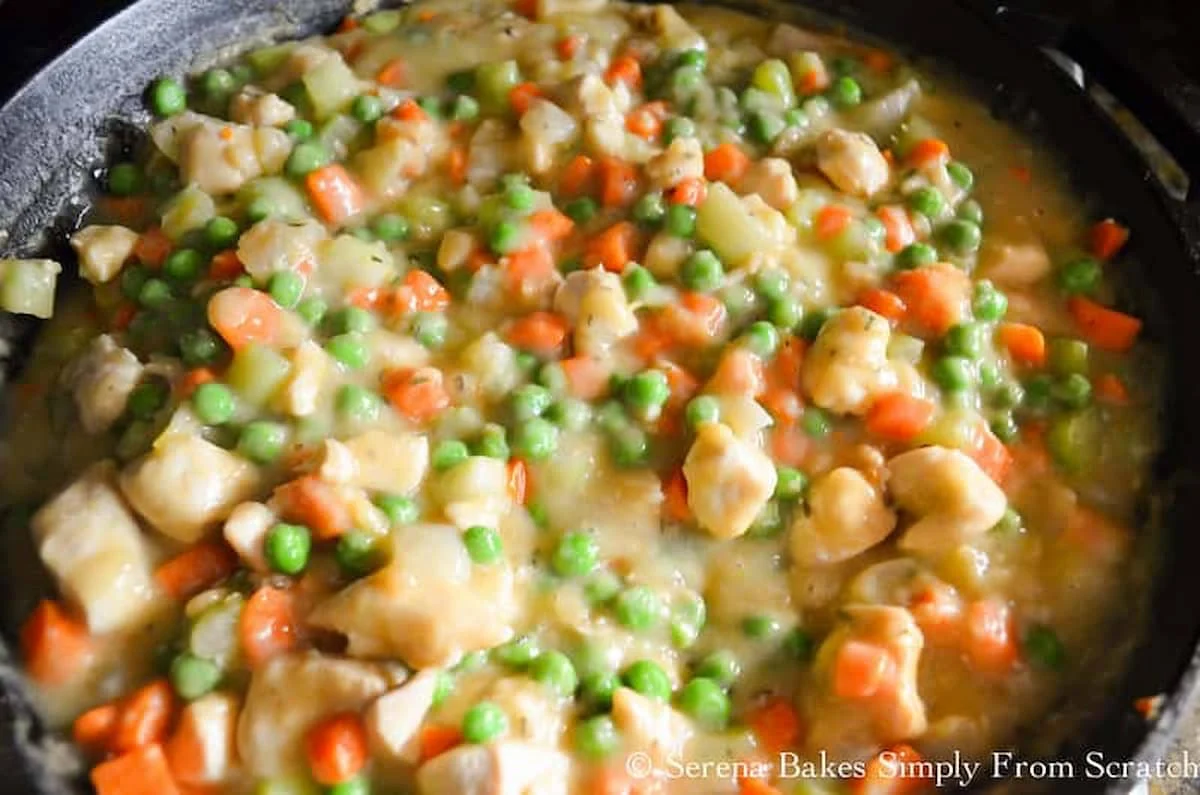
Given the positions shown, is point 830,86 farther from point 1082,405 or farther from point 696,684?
point 696,684

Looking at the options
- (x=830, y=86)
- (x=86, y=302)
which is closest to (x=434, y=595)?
(x=86, y=302)

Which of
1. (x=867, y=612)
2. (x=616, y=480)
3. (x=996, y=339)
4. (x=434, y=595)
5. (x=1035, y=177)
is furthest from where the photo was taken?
(x=1035, y=177)

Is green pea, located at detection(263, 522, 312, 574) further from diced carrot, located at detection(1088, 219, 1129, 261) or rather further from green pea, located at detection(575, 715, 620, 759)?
diced carrot, located at detection(1088, 219, 1129, 261)

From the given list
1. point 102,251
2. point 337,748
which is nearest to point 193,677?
point 337,748

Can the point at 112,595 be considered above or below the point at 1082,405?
below

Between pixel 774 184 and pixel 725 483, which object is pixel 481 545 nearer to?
pixel 725 483
